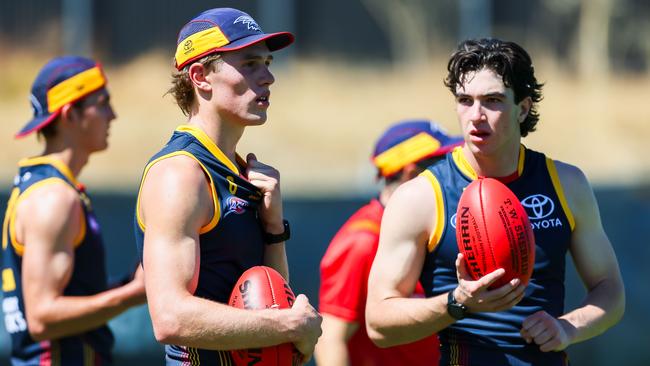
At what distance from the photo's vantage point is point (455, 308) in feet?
13.7

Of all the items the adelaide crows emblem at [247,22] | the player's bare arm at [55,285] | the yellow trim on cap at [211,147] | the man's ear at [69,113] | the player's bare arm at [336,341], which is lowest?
the player's bare arm at [336,341]

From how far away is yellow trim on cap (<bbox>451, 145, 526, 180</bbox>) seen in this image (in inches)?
181

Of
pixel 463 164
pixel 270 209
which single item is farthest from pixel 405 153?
pixel 270 209

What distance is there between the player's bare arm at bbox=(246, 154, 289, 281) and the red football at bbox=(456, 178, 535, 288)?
70 centimetres

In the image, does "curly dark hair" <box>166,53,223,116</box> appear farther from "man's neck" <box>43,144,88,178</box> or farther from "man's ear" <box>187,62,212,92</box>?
"man's neck" <box>43,144,88,178</box>

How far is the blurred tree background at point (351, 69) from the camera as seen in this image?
1973 cm

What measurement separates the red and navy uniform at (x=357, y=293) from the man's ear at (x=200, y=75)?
1583 millimetres

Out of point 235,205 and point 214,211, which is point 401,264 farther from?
point 214,211

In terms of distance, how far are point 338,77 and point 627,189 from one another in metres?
13.0

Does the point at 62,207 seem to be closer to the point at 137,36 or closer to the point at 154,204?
the point at 154,204

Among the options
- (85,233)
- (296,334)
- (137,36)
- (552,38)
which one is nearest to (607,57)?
(552,38)

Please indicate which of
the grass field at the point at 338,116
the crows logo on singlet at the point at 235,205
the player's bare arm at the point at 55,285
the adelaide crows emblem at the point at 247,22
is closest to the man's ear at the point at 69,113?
the player's bare arm at the point at 55,285

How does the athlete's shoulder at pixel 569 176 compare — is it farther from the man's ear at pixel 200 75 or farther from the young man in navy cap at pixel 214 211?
the man's ear at pixel 200 75

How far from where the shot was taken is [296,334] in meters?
3.79
